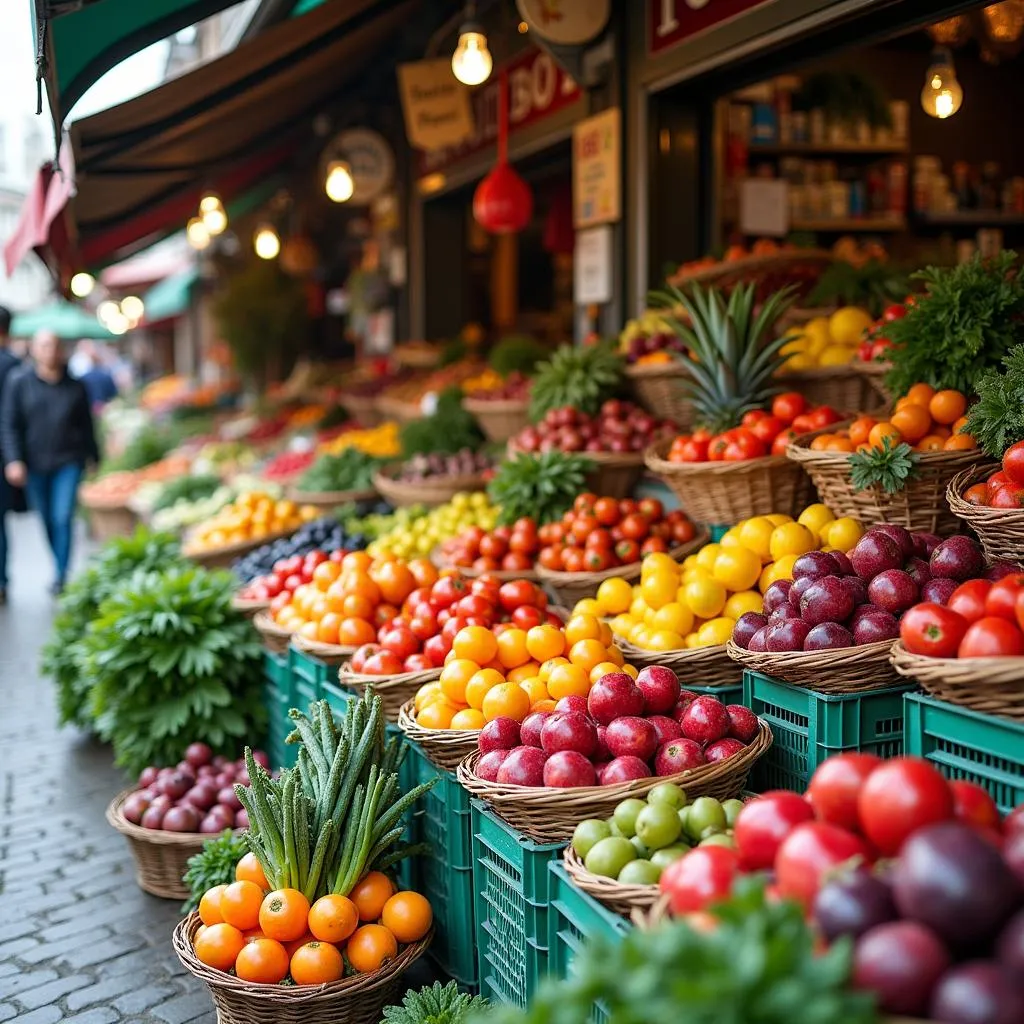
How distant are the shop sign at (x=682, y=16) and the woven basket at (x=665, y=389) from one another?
1700 millimetres

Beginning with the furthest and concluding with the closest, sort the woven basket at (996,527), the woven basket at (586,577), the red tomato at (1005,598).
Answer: the woven basket at (586,577), the woven basket at (996,527), the red tomato at (1005,598)

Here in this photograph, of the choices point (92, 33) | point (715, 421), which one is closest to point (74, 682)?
point (92, 33)

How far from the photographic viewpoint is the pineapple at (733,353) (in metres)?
4.63

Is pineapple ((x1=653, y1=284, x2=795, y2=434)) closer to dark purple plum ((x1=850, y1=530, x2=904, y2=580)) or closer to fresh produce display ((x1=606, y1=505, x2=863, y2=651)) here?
fresh produce display ((x1=606, y1=505, x2=863, y2=651))

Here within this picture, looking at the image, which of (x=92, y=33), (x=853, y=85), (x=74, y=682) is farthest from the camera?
(x=853, y=85)

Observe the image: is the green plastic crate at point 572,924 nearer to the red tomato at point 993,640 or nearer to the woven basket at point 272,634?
the red tomato at point 993,640

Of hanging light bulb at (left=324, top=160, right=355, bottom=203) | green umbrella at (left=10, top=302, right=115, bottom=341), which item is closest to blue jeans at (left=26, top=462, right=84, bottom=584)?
hanging light bulb at (left=324, top=160, right=355, bottom=203)

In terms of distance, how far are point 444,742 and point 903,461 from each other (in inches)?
66.3

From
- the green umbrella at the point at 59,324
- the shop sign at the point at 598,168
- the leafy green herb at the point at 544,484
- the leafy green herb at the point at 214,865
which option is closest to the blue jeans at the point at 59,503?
the shop sign at the point at 598,168

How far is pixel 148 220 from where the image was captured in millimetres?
10008

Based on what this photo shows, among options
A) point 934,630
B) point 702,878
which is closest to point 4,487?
point 934,630

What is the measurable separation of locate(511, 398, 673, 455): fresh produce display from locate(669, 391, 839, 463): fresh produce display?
79cm

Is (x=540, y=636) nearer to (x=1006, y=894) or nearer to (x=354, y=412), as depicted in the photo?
(x=1006, y=894)

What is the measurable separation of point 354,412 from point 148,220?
263 centimetres
